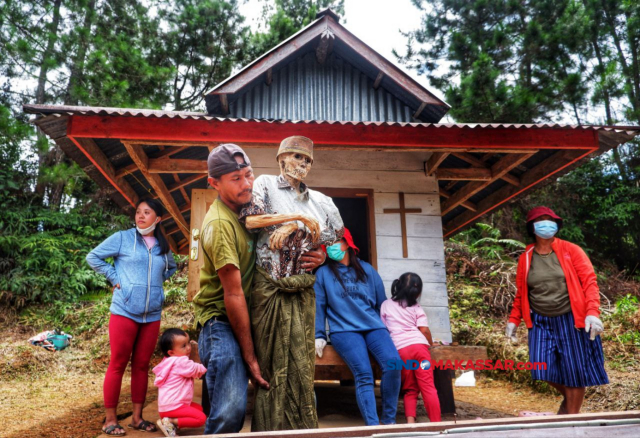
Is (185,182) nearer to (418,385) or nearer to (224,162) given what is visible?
(418,385)

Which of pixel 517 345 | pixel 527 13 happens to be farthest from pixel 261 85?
pixel 527 13

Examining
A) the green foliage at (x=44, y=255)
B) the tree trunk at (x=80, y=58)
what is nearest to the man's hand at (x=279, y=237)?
the green foliage at (x=44, y=255)

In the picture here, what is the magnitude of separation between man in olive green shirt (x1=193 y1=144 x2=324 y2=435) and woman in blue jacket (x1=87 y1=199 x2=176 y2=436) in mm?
1961

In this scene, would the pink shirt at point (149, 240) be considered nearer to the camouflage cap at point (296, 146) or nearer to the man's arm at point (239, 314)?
the camouflage cap at point (296, 146)

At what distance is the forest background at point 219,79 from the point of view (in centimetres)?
1259

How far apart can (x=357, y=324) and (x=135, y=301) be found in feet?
6.21

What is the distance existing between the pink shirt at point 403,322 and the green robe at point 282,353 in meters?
2.25

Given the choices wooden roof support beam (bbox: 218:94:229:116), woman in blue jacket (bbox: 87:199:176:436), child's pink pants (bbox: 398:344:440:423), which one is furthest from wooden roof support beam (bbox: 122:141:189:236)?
child's pink pants (bbox: 398:344:440:423)

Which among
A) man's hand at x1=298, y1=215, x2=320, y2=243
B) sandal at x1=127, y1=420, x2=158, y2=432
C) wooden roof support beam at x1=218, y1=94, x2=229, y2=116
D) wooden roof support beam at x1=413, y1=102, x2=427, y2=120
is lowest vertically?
sandal at x1=127, y1=420, x2=158, y2=432

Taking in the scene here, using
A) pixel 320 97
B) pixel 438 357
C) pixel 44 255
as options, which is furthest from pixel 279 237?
pixel 44 255

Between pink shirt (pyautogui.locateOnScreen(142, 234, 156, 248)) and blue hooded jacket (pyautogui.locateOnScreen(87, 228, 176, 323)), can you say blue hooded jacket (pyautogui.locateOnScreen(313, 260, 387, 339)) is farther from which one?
pink shirt (pyautogui.locateOnScreen(142, 234, 156, 248))

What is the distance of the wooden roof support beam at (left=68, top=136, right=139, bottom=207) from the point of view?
15.7 ft

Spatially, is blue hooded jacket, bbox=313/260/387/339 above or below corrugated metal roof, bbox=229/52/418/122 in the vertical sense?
below

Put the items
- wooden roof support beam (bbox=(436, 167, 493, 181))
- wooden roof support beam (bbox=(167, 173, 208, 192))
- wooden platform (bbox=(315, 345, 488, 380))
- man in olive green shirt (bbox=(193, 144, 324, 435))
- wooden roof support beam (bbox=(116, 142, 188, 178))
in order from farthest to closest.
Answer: wooden roof support beam (bbox=(167, 173, 208, 192)) → wooden roof support beam (bbox=(436, 167, 493, 181)) → wooden roof support beam (bbox=(116, 142, 188, 178)) → wooden platform (bbox=(315, 345, 488, 380)) → man in olive green shirt (bbox=(193, 144, 324, 435))
